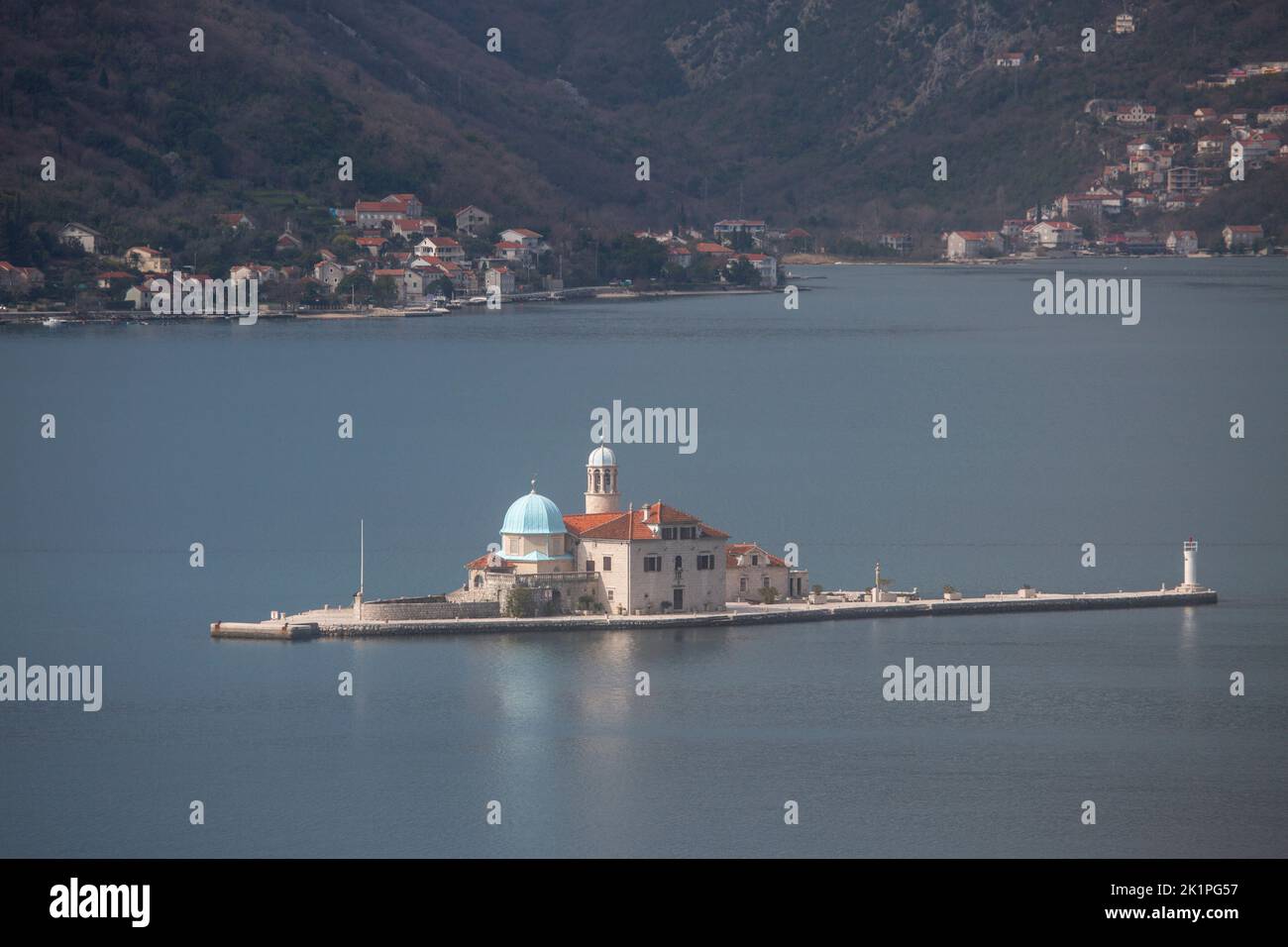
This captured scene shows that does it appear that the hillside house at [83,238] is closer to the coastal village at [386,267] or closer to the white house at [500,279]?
the coastal village at [386,267]

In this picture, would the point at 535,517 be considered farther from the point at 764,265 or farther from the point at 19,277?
the point at 764,265

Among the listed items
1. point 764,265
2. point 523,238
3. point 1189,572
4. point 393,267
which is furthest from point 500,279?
point 1189,572

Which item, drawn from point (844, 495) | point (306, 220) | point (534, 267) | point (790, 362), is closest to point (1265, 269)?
point (534, 267)

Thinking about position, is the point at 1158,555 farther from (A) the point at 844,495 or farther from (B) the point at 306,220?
(B) the point at 306,220

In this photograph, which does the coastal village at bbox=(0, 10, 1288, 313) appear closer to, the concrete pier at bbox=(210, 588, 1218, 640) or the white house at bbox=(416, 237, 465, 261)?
the white house at bbox=(416, 237, 465, 261)

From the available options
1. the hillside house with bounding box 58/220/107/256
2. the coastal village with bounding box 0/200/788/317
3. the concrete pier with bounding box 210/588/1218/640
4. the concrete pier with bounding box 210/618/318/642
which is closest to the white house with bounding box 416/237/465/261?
the coastal village with bounding box 0/200/788/317
